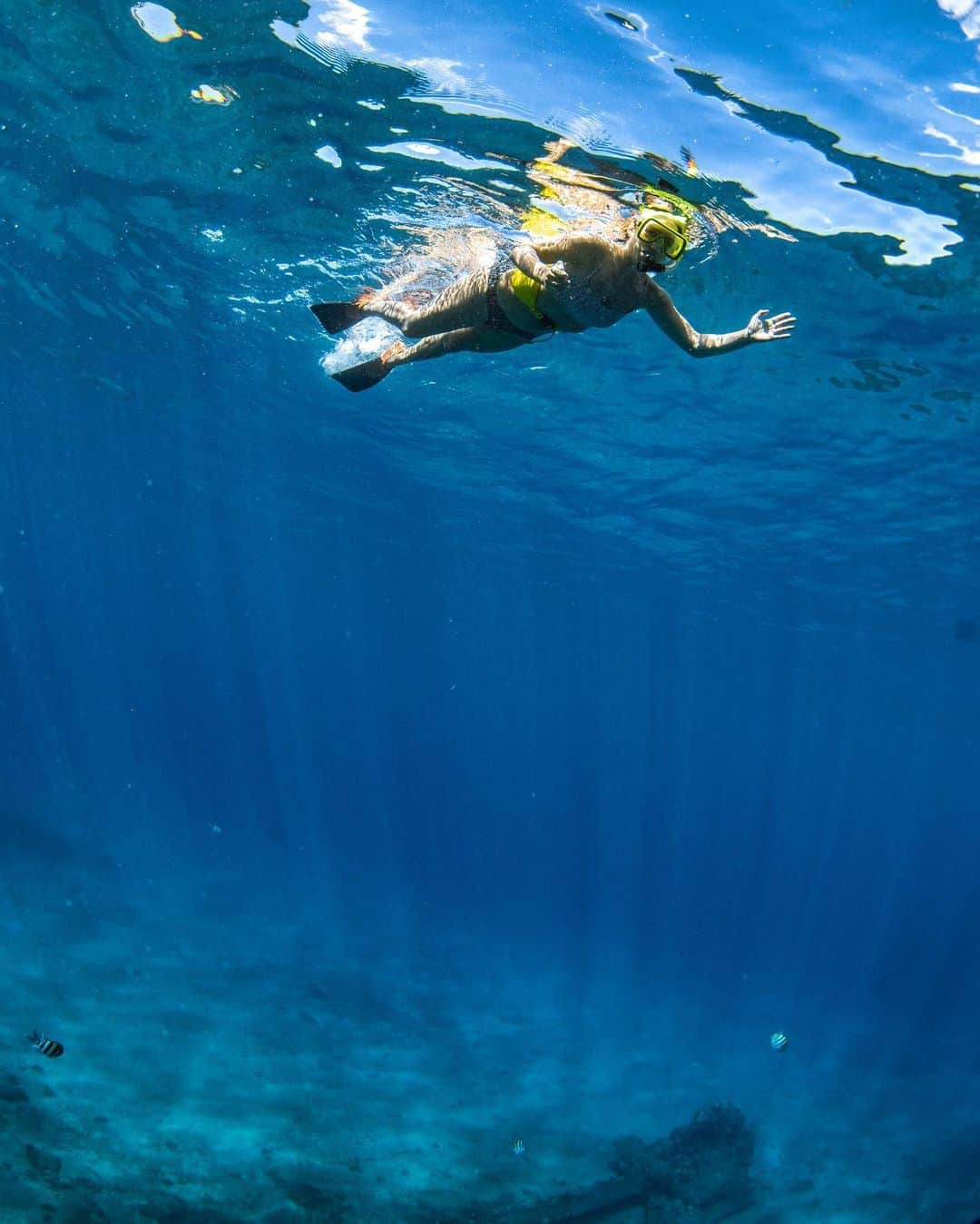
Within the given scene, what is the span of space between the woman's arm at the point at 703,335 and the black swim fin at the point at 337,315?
2829 mm

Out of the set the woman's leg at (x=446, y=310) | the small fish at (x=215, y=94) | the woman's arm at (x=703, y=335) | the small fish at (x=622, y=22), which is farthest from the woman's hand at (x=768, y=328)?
the small fish at (x=215, y=94)

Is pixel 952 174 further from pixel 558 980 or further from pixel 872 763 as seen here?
pixel 872 763

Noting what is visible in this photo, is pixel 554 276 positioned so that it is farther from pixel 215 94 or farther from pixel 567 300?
pixel 215 94

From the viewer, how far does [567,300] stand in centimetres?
627

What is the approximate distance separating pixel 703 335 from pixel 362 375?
3.03 metres

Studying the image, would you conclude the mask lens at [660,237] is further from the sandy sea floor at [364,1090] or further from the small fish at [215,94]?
the sandy sea floor at [364,1090]

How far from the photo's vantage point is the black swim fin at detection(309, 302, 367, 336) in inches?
294

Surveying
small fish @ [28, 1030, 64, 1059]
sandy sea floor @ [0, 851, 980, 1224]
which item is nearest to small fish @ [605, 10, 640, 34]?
small fish @ [28, 1030, 64, 1059]

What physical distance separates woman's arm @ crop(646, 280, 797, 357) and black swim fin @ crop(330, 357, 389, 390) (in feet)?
8.26

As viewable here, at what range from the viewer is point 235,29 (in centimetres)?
1026

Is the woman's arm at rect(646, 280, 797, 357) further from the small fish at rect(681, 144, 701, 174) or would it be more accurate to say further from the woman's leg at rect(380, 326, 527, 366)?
the small fish at rect(681, 144, 701, 174)

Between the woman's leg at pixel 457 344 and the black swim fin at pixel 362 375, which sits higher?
the woman's leg at pixel 457 344

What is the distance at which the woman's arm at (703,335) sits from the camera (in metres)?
6.27

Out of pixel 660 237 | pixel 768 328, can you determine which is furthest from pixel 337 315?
pixel 768 328
